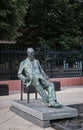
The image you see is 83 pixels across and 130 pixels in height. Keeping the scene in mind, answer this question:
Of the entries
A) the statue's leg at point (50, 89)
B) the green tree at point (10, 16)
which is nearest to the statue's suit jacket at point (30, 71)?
the statue's leg at point (50, 89)

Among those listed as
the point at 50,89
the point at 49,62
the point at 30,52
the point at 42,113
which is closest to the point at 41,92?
the point at 50,89

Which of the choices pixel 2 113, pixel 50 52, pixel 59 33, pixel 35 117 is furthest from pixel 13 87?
pixel 59 33

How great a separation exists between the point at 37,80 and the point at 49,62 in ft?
25.4

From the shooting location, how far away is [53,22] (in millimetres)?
24234

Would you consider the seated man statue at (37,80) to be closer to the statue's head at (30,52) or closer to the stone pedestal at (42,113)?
the statue's head at (30,52)

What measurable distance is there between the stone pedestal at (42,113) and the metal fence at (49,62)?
6500 mm

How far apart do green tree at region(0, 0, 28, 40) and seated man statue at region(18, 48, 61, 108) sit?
17.8 ft

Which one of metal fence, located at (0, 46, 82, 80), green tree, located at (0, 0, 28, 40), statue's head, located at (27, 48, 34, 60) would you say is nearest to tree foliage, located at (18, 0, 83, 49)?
metal fence, located at (0, 46, 82, 80)

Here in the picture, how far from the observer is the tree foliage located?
76.9 feet

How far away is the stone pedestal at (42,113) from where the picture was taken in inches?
299

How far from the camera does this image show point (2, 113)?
905 centimetres

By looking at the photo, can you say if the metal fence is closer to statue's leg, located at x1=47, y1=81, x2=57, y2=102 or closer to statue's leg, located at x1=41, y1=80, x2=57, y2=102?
statue's leg, located at x1=41, y1=80, x2=57, y2=102

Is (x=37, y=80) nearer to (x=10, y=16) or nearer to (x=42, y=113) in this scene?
(x=42, y=113)

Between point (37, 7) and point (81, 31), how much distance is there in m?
4.04
